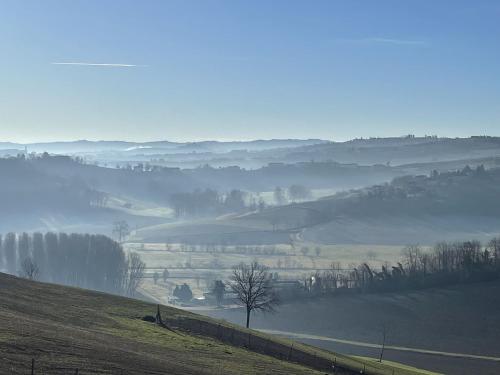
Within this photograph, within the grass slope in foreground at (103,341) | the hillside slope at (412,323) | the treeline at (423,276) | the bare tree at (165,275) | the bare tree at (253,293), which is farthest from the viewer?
the bare tree at (165,275)

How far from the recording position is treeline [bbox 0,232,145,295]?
144m

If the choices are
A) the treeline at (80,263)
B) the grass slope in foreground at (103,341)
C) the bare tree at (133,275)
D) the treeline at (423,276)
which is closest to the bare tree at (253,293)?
the treeline at (423,276)

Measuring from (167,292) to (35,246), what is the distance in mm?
32002

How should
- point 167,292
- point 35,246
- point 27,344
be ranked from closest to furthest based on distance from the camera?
1. point 27,344
2. point 167,292
3. point 35,246

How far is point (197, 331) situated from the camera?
2104 inches

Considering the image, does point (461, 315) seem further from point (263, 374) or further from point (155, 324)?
point (263, 374)

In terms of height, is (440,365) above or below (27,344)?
below

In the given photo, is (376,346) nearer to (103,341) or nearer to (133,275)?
(103,341)

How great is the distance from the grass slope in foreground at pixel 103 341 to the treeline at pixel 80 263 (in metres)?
84.1

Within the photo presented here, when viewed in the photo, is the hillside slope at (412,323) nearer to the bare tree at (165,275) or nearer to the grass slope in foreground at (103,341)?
the grass slope in foreground at (103,341)

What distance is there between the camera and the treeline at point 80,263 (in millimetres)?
144000

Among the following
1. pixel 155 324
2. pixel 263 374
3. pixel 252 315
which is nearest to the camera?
pixel 263 374

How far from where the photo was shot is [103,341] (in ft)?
129

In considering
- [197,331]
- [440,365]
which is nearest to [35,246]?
[440,365]
